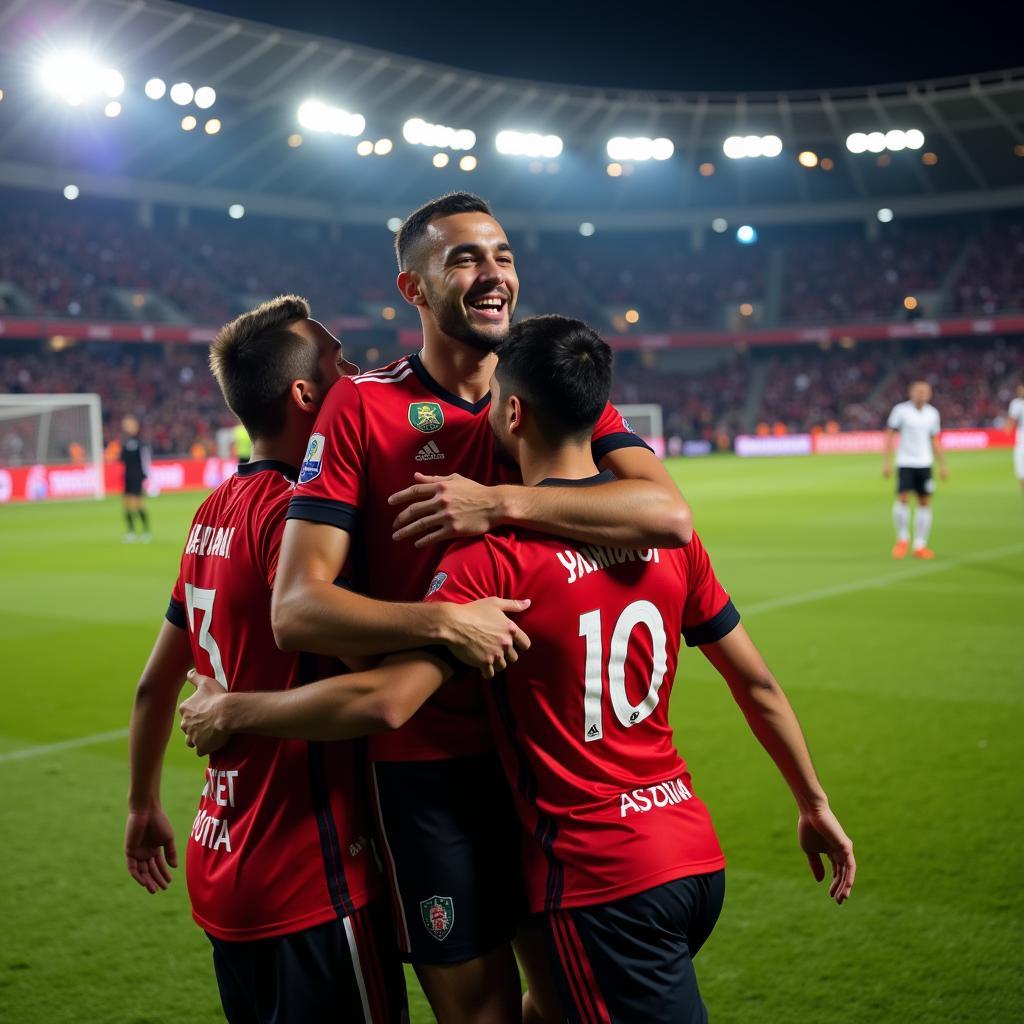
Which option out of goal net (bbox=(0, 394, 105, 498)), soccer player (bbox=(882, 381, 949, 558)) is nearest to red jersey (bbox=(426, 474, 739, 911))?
soccer player (bbox=(882, 381, 949, 558))

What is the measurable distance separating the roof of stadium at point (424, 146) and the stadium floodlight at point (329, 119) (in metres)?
0.24

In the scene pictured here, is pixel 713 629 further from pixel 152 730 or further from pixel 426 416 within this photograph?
pixel 152 730

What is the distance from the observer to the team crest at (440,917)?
245 centimetres

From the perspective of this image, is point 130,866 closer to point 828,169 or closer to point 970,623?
point 970,623

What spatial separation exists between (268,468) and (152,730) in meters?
0.74

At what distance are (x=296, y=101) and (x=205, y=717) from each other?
42.8 m

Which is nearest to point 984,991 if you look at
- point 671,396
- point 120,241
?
point 120,241

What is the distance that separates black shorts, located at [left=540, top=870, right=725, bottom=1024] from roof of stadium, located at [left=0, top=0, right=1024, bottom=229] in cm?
3530

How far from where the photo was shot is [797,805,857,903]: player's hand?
273cm

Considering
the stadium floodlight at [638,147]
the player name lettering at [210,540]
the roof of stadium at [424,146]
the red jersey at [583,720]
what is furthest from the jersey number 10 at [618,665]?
the stadium floodlight at [638,147]

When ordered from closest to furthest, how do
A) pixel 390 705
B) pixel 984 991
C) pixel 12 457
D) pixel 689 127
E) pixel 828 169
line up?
pixel 390 705, pixel 984 991, pixel 12 457, pixel 689 127, pixel 828 169

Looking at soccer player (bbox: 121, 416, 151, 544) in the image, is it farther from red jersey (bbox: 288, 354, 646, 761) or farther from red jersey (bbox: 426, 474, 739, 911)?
red jersey (bbox: 426, 474, 739, 911)

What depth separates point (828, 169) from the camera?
5734 cm

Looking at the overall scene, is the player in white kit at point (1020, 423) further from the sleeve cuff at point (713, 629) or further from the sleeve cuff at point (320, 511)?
the sleeve cuff at point (320, 511)
